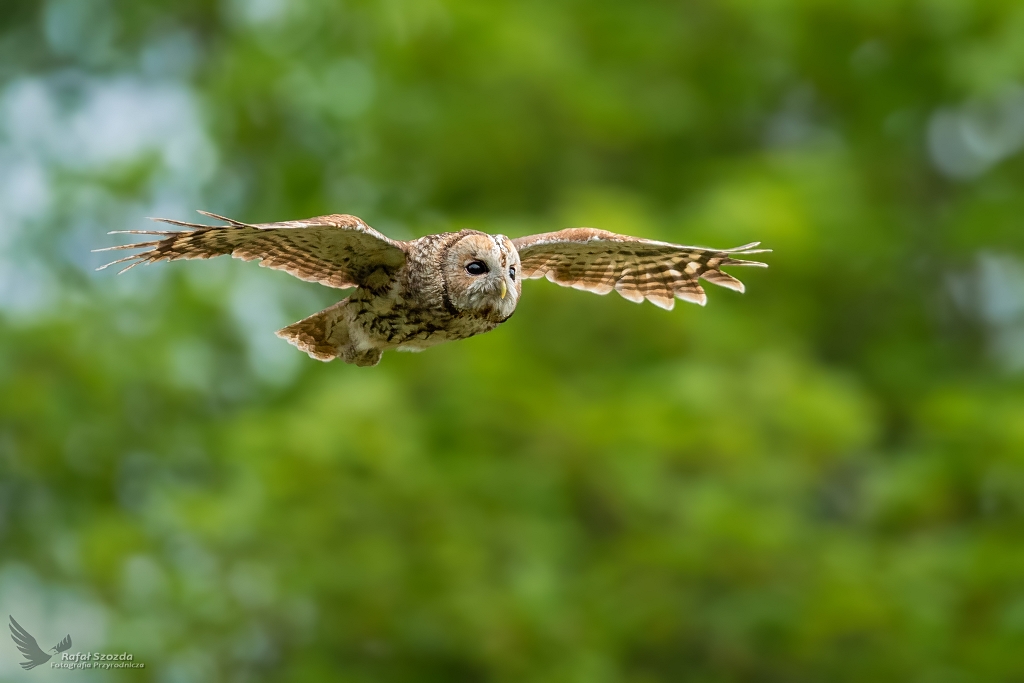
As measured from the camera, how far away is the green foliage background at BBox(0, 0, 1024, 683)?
39.8 ft

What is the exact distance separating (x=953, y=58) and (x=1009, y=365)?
3.20 meters

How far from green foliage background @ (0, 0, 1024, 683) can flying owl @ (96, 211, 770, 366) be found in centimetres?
570

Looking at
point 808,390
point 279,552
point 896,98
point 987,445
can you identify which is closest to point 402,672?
point 279,552

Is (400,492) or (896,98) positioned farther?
(896,98)

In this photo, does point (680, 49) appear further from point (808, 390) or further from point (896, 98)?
point (808, 390)

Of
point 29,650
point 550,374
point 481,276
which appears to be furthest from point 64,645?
point 481,276

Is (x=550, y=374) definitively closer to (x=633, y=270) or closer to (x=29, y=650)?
(x=29, y=650)

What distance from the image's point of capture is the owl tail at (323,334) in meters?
5.30

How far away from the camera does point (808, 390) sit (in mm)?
12070

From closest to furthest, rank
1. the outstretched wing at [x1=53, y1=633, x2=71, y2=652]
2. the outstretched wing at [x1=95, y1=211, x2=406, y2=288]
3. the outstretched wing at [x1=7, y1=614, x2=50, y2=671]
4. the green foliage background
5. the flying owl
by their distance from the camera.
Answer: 1. the outstretched wing at [x1=95, y1=211, x2=406, y2=288]
2. the flying owl
3. the outstretched wing at [x1=7, y1=614, x2=50, y2=671]
4. the outstretched wing at [x1=53, y1=633, x2=71, y2=652]
5. the green foliage background

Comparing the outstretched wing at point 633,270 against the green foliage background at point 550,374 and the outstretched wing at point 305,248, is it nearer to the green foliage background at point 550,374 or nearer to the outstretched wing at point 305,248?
the outstretched wing at point 305,248

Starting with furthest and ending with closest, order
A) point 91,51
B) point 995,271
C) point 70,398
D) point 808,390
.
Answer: point 91,51, point 995,271, point 70,398, point 808,390

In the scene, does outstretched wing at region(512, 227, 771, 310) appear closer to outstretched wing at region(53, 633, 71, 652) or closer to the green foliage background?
the green foliage background

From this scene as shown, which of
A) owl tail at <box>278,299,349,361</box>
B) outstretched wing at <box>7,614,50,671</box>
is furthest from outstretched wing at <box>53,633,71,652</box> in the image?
owl tail at <box>278,299,349,361</box>
